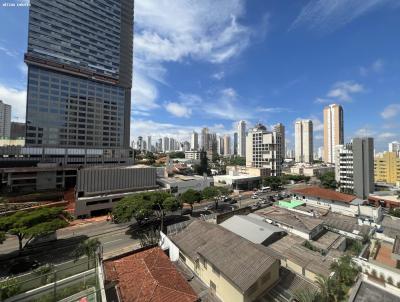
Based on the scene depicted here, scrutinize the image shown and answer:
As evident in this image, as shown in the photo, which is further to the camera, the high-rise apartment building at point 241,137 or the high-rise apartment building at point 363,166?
the high-rise apartment building at point 241,137

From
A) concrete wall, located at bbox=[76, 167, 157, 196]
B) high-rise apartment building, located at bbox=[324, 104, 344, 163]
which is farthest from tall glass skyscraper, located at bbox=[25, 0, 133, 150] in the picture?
high-rise apartment building, located at bbox=[324, 104, 344, 163]

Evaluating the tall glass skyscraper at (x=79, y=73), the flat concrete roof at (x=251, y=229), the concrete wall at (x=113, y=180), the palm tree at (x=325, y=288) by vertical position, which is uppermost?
the tall glass skyscraper at (x=79, y=73)

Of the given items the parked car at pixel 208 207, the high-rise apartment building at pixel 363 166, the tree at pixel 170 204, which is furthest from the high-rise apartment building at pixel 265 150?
the tree at pixel 170 204

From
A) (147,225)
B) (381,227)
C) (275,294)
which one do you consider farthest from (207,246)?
(381,227)

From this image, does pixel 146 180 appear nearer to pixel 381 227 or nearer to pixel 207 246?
pixel 207 246

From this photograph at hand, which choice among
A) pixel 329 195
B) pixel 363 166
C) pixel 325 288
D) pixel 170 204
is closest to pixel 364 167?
pixel 363 166

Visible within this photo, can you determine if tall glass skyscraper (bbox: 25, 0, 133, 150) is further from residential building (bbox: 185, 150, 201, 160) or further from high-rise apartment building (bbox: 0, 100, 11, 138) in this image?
residential building (bbox: 185, 150, 201, 160)

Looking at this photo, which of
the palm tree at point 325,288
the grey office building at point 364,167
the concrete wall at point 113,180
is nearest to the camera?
the palm tree at point 325,288

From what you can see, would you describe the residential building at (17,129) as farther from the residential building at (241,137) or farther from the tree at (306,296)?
the residential building at (241,137)

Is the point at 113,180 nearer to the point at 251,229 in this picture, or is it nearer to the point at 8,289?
the point at 8,289
